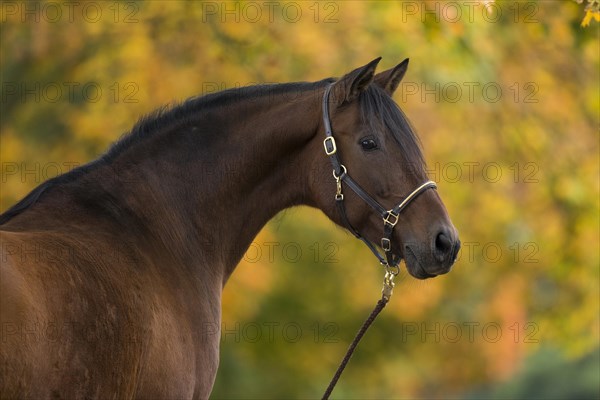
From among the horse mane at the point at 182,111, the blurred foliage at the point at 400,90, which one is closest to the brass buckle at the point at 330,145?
the horse mane at the point at 182,111

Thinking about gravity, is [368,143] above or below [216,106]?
below

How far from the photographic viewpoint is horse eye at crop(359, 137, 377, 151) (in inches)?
197

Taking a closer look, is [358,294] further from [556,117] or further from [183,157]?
[183,157]

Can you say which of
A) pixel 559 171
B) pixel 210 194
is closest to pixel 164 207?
pixel 210 194

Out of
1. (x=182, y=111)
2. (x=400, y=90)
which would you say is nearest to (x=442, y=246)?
(x=182, y=111)

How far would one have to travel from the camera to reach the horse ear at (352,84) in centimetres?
502

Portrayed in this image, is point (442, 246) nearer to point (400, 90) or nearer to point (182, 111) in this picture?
point (182, 111)

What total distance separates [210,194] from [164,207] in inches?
10.9

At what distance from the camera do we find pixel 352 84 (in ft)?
16.6

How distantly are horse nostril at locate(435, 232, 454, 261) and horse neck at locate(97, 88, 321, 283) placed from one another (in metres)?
0.86

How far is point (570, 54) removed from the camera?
12836 millimetres

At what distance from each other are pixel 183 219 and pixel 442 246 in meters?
1.39

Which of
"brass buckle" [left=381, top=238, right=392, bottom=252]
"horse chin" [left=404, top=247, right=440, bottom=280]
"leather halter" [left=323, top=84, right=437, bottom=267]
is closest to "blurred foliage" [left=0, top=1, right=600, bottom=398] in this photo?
"leather halter" [left=323, top=84, right=437, bottom=267]

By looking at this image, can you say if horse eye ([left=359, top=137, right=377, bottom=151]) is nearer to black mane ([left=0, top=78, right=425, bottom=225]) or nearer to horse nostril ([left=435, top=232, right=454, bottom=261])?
black mane ([left=0, top=78, right=425, bottom=225])
